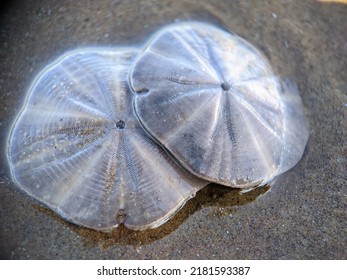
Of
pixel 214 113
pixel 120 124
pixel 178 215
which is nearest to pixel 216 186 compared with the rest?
pixel 178 215

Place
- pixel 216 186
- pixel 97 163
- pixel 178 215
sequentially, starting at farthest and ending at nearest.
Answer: pixel 216 186
pixel 178 215
pixel 97 163

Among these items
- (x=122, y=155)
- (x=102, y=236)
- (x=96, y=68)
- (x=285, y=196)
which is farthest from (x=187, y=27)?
(x=102, y=236)

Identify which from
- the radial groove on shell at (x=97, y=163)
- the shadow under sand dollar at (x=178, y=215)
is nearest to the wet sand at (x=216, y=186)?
the shadow under sand dollar at (x=178, y=215)

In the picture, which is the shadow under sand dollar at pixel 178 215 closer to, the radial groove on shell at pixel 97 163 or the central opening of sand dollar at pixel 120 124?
the radial groove on shell at pixel 97 163

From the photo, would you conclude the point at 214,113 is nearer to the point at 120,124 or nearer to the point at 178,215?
the point at 120,124

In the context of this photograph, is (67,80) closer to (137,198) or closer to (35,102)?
(35,102)

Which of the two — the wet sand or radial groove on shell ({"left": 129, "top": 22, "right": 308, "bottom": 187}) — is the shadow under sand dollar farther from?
radial groove on shell ({"left": 129, "top": 22, "right": 308, "bottom": 187})

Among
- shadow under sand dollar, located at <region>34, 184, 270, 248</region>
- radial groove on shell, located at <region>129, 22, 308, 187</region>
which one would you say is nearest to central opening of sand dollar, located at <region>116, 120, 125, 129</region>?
radial groove on shell, located at <region>129, 22, 308, 187</region>

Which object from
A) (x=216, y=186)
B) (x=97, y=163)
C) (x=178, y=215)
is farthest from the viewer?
(x=216, y=186)
